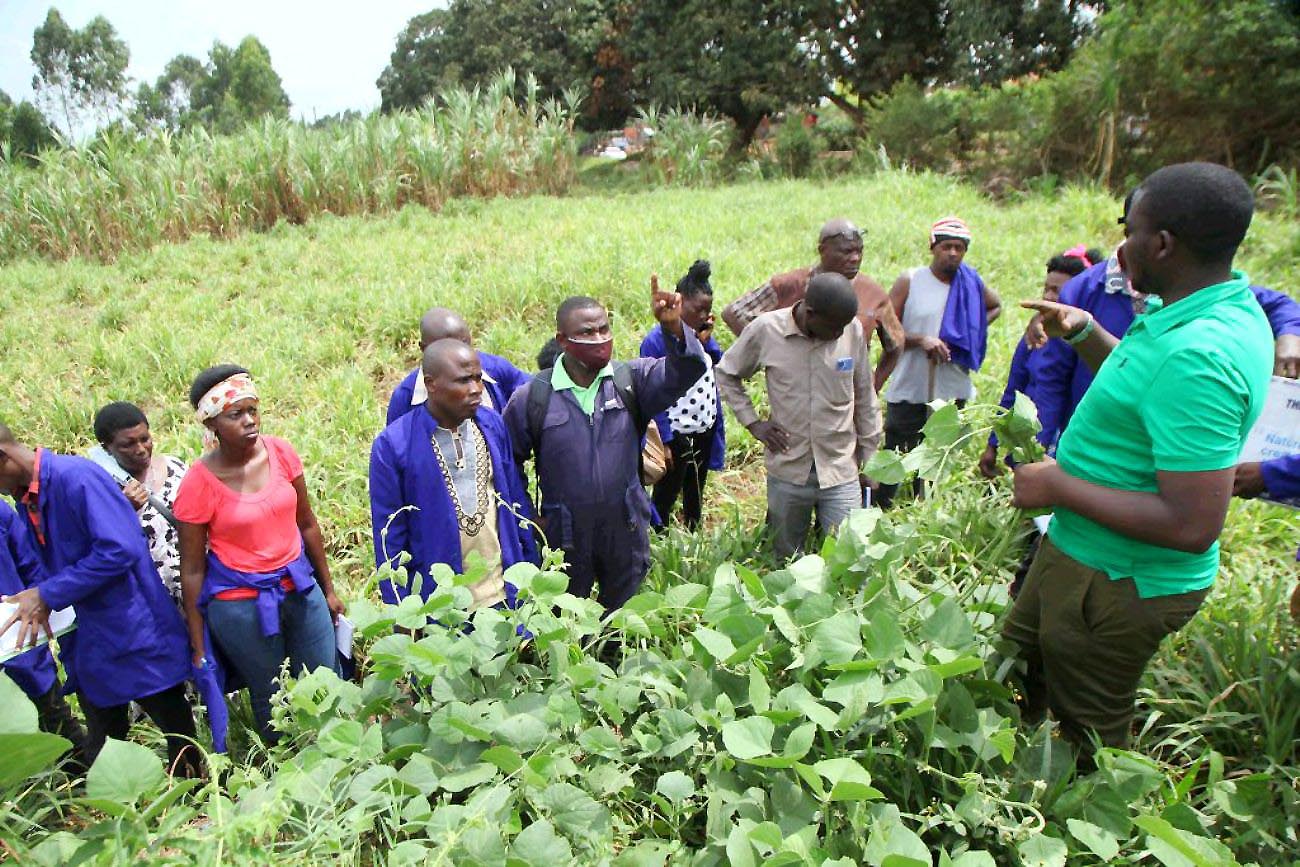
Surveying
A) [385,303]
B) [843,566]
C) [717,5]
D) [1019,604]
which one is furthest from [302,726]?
[717,5]

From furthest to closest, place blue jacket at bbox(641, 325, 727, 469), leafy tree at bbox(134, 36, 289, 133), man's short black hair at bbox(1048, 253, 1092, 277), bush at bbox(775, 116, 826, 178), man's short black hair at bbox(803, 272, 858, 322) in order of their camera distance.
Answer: leafy tree at bbox(134, 36, 289, 133) < bush at bbox(775, 116, 826, 178) < blue jacket at bbox(641, 325, 727, 469) < man's short black hair at bbox(1048, 253, 1092, 277) < man's short black hair at bbox(803, 272, 858, 322)

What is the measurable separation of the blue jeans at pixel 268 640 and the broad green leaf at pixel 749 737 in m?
1.78

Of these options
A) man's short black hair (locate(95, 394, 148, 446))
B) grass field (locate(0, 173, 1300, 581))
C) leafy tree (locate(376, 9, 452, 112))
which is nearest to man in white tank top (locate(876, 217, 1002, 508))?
grass field (locate(0, 173, 1300, 581))

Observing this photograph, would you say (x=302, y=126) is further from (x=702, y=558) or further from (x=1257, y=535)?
(x=1257, y=535)

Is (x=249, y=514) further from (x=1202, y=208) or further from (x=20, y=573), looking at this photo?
(x=1202, y=208)

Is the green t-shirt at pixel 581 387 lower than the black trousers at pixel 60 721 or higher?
higher

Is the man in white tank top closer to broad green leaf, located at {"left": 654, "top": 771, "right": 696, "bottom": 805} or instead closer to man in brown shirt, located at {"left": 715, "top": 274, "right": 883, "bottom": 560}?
man in brown shirt, located at {"left": 715, "top": 274, "right": 883, "bottom": 560}

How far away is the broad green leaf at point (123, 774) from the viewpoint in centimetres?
127

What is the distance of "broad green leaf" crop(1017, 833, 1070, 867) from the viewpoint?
1.49m

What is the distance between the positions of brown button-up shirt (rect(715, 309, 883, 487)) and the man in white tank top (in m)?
0.81

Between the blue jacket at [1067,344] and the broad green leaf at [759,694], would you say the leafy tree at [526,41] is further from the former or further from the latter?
the broad green leaf at [759,694]

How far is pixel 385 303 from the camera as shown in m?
7.08

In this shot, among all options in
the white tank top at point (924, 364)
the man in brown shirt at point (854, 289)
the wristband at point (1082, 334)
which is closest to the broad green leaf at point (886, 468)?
the wristband at point (1082, 334)

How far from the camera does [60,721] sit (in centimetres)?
308
